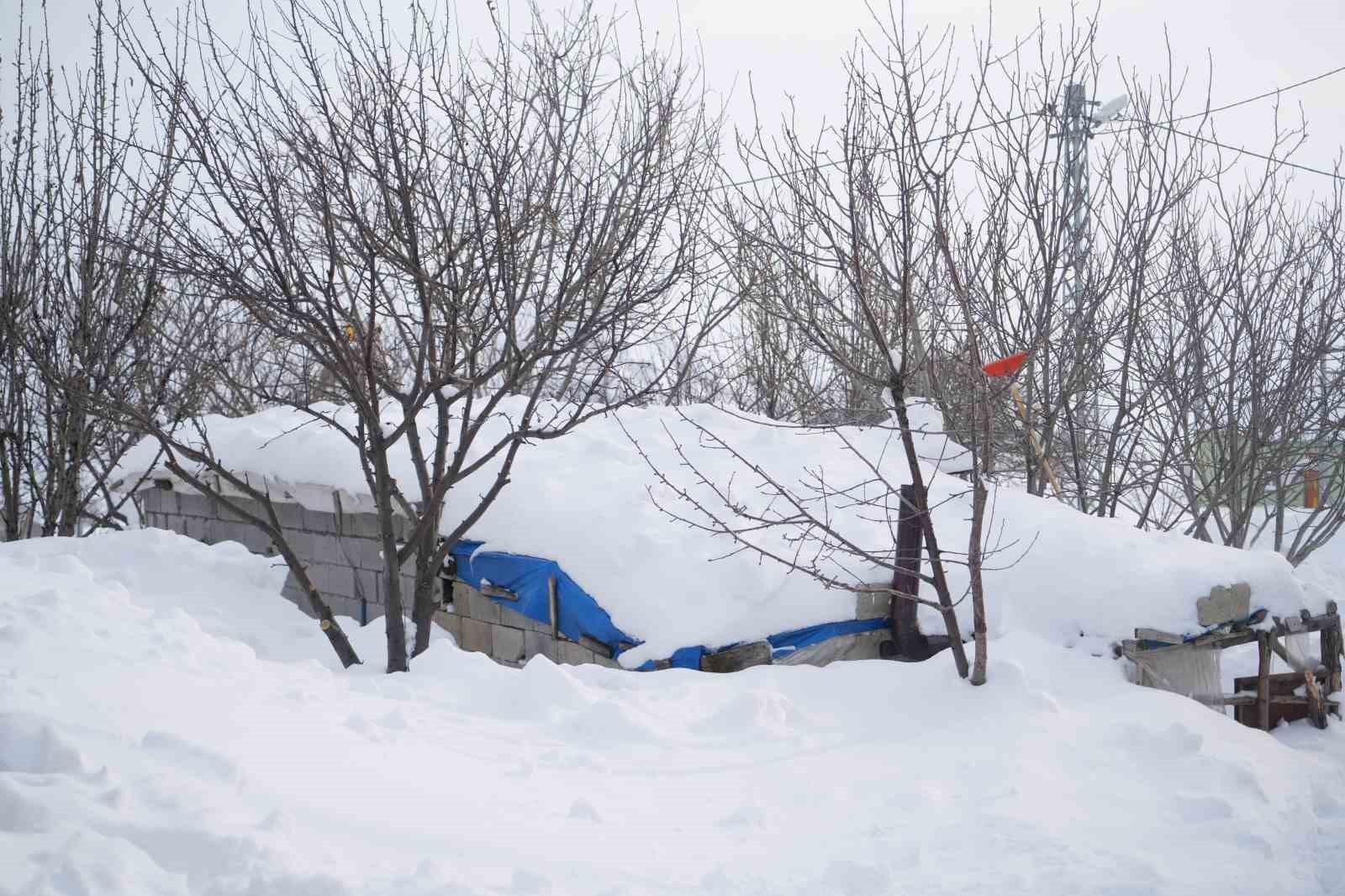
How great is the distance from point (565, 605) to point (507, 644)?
0.80 metres

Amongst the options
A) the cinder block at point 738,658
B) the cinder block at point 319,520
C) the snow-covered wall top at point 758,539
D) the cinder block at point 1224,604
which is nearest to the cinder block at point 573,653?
the snow-covered wall top at point 758,539

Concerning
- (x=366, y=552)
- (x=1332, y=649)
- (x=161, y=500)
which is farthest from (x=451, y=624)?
(x=1332, y=649)

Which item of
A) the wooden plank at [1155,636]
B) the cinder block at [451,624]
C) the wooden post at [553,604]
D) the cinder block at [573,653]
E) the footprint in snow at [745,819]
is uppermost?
the wooden post at [553,604]

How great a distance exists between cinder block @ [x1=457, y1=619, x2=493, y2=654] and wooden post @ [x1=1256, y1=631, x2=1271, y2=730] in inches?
188

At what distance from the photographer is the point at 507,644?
6.91 meters

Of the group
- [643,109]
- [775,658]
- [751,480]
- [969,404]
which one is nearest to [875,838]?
[969,404]

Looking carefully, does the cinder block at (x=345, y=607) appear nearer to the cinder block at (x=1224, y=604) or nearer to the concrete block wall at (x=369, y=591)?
the concrete block wall at (x=369, y=591)

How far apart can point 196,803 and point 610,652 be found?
353cm

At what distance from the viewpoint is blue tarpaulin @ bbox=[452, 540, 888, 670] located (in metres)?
5.87

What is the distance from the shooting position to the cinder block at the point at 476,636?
23.4 feet

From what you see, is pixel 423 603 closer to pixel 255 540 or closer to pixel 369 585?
pixel 369 585

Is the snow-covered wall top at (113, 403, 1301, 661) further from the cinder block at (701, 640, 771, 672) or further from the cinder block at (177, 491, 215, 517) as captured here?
the cinder block at (177, 491, 215, 517)

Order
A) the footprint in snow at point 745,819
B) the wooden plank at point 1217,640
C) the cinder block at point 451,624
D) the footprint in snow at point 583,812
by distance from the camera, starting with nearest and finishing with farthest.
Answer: the footprint in snow at point 583,812 → the footprint in snow at point 745,819 → the wooden plank at point 1217,640 → the cinder block at point 451,624

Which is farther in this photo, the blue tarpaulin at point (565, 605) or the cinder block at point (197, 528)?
the cinder block at point (197, 528)
